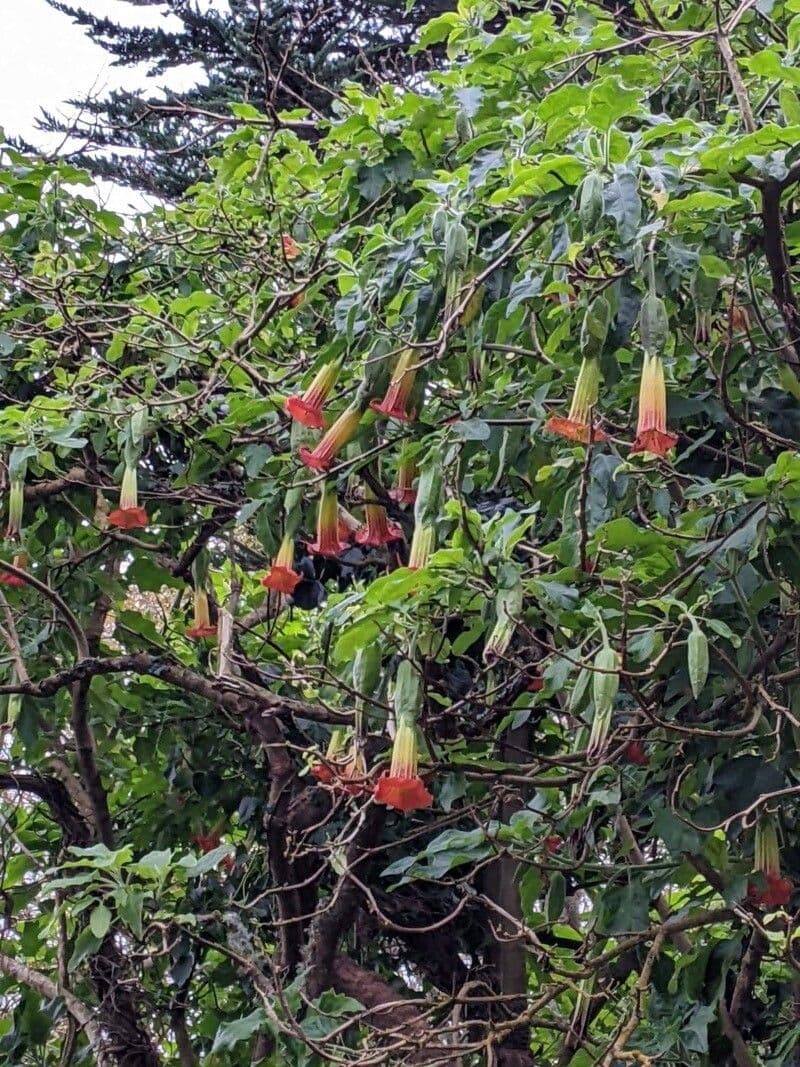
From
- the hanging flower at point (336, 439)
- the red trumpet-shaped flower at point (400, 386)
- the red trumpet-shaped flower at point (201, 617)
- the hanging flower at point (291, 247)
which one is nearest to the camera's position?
the red trumpet-shaped flower at point (400, 386)

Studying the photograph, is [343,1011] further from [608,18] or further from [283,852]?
[608,18]

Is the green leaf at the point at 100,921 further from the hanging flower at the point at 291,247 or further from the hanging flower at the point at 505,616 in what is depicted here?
the hanging flower at the point at 291,247

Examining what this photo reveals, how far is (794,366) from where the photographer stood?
2443 mm

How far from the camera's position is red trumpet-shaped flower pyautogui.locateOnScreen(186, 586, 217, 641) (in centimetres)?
362

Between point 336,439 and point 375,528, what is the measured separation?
55cm

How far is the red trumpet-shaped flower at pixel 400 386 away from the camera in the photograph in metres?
2.35

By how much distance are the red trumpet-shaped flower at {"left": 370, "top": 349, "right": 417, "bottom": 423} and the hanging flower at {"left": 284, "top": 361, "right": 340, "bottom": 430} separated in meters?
0.18

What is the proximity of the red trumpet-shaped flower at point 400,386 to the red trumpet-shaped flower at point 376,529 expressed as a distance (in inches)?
24.2

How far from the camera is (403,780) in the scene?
2.15m

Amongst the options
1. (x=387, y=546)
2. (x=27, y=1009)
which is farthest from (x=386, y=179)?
(x=27, y=1009)

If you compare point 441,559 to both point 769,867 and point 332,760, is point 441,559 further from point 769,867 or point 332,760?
point 769,867

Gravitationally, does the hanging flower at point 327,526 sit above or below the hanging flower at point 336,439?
below

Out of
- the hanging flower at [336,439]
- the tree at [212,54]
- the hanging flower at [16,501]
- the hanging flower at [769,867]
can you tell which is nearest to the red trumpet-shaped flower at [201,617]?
the hanging flower at [16,501]

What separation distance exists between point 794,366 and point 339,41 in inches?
227
